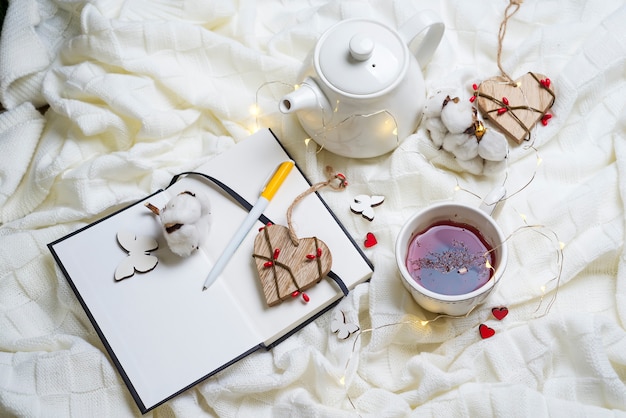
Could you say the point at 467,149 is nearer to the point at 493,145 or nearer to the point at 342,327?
the point at 493,145

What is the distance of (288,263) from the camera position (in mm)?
865

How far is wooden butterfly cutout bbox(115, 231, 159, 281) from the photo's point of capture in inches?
34.7

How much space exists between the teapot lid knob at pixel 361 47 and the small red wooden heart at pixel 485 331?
0.36 meters

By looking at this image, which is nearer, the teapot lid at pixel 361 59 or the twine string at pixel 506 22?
the teapot lid at pixel 361 59

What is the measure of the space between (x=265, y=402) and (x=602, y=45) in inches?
26.0

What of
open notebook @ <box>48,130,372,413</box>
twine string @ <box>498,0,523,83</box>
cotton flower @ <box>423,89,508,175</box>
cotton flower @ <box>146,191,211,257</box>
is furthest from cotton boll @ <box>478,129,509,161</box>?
cotton flower @ <box>146,191,211,257</box>

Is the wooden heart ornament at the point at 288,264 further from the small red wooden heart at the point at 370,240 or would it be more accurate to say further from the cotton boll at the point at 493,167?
the cotton boll at the point at 493,167

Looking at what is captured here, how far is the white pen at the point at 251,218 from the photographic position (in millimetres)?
883

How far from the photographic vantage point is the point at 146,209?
3.02 ft

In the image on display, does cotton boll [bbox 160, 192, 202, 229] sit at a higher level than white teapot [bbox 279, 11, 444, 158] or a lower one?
lower

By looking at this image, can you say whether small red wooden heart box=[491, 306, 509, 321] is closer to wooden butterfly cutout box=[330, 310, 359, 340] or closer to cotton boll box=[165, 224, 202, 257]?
wooden butterfly cutout box=[330, 310, 359, 340]

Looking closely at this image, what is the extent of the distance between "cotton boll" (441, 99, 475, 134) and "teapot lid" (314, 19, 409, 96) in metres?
0.09

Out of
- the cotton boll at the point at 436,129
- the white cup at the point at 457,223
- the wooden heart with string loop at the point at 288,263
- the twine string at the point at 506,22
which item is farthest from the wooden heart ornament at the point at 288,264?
the twine string at the point at 506,22

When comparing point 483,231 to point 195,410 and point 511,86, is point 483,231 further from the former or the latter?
point 195,410
